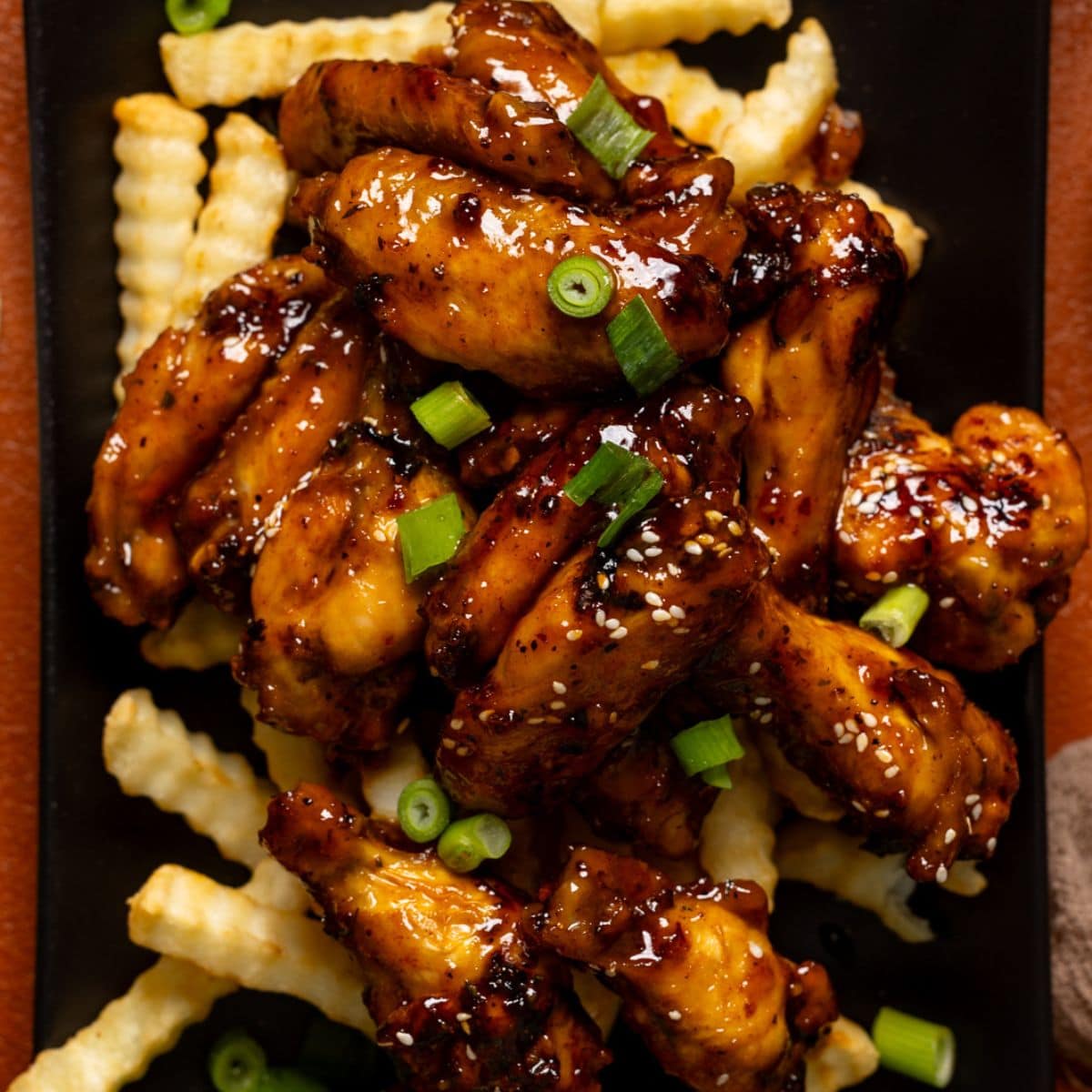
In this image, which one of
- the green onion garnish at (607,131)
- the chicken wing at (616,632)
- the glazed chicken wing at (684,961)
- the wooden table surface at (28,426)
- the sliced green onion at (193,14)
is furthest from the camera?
the wooden table surface at (28,426)

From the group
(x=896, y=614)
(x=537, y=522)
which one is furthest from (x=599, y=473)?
(x=896, y=614)

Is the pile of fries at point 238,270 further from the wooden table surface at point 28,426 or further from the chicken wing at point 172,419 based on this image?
the wooden table surface at point 28,426

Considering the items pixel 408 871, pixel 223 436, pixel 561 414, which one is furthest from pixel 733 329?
pixel 408 871

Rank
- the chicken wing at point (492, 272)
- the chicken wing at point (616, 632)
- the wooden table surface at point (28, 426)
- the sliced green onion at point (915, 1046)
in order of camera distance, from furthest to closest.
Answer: the wooden table surface at point (28, 426) → the sliced green onion at point (915, 1046) → the chicken wing at point (492, 272) → the chicken wing at point (616, 632)

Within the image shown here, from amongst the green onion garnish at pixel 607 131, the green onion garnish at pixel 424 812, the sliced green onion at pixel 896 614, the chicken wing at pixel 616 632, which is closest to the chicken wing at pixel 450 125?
the green onion garnish at pixel 607 131

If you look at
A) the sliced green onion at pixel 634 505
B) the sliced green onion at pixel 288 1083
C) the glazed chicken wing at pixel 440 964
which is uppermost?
the sliced green onion at pixel 634 505

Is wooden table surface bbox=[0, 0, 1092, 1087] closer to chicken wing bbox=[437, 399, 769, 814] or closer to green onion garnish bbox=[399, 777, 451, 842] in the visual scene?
green onion garnish bbox=[399, 777, 451, 842]

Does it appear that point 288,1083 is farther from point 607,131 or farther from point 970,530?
point 607,131

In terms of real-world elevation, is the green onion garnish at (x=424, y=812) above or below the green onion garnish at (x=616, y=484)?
below
